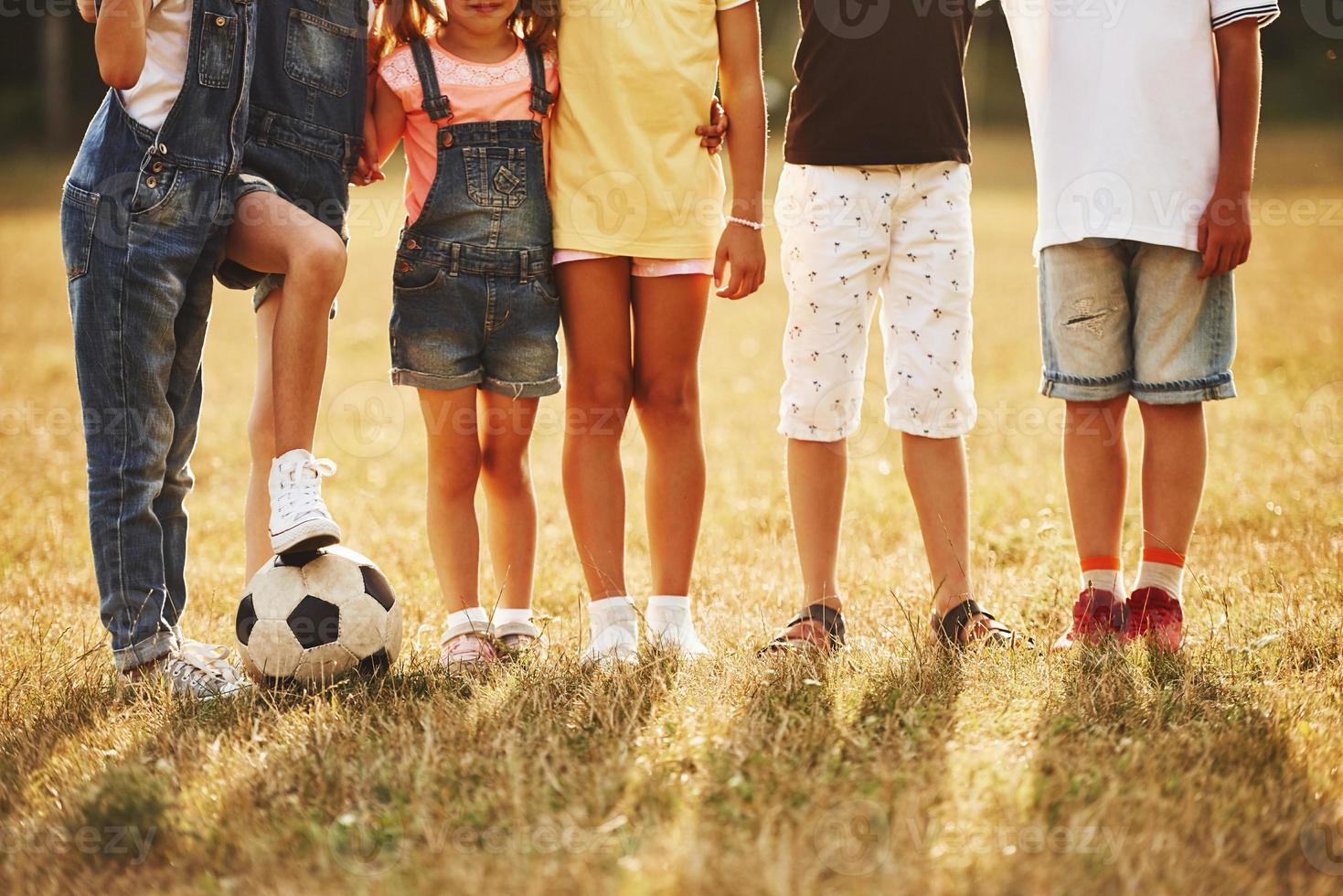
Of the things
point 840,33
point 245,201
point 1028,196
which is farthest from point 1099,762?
point 1028,196

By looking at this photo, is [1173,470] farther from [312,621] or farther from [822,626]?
[312,621]

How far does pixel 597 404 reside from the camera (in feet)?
11.3

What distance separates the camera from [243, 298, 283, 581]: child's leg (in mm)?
3383

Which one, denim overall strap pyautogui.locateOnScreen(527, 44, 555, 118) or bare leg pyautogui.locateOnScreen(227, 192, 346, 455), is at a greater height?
denim overall strap pyautogui.locateOnScreen(527, 44, 555, 118)

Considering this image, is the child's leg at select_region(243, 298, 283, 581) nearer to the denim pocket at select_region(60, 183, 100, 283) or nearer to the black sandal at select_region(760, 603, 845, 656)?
the denim pocket at select_region(60, 183, 100, 283)

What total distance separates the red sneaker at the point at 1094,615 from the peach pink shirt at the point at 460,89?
196cm

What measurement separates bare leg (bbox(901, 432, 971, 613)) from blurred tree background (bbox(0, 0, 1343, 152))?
2283cm

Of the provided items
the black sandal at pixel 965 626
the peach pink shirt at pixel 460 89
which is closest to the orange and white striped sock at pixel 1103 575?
the black sandal at pixel 965 626

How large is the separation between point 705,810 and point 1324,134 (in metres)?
27.7

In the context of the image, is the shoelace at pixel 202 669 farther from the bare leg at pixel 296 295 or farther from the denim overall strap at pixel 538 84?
the denim overall strap at pixel 538 84

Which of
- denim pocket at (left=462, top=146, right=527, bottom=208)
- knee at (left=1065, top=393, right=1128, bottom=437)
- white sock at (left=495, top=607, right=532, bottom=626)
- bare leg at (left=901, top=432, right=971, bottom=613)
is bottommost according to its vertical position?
white sock at (left=495, top=607, right=532, bottom=626)

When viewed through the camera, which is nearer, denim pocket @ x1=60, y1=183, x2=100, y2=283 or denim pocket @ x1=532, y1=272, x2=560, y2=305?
denim pocket @ x1=60, y1=183, x2=100, y2=283

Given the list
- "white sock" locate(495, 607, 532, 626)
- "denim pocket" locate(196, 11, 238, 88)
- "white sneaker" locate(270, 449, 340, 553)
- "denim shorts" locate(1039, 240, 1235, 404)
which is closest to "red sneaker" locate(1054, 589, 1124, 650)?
"denim shorts" locate(1039, 240, 1235, 404)

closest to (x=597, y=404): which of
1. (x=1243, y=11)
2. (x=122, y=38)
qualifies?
(x=122, y=38)
